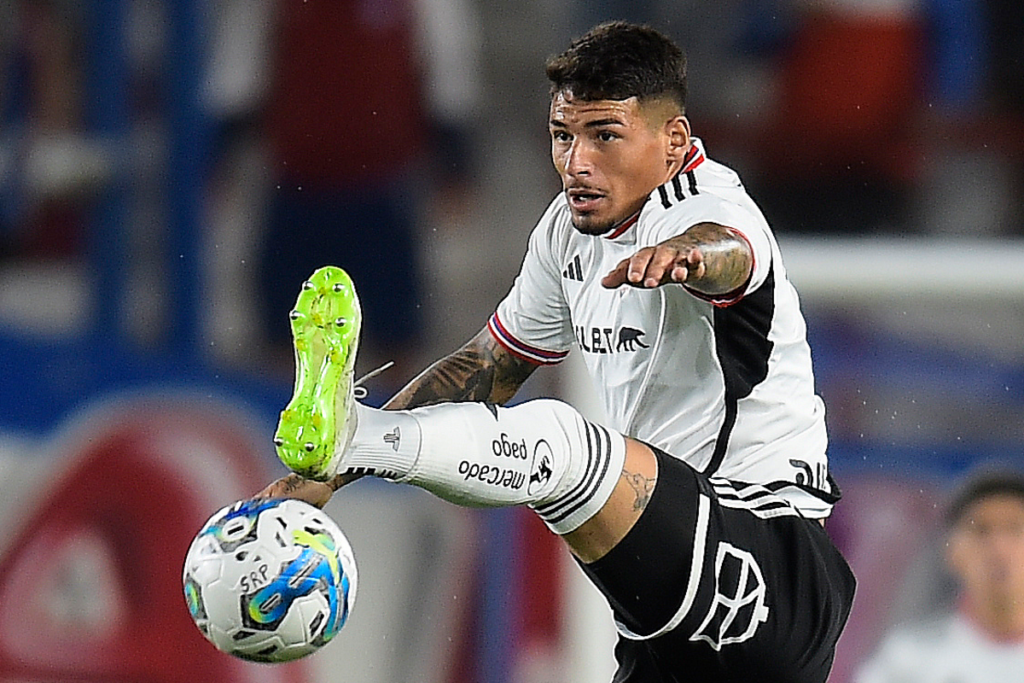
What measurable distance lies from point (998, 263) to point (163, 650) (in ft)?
7.79

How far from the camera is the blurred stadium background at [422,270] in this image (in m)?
4.18

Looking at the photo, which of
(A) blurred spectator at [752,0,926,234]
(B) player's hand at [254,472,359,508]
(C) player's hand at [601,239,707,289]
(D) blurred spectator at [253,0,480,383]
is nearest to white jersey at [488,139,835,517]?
(C) player's hand at [601,239,707,289]

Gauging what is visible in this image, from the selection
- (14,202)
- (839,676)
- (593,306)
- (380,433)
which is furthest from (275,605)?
(14,202)

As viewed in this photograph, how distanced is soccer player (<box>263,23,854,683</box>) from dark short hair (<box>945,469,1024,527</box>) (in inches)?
56.2

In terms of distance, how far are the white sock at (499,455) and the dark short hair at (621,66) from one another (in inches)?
17.4

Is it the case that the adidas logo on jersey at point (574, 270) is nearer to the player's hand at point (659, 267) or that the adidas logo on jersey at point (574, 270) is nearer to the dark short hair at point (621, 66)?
the dark short hair at point (621, 66)

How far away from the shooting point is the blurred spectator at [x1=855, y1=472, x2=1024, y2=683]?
376cm

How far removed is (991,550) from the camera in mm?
3838

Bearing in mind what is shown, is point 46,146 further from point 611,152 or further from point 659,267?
point 659,267

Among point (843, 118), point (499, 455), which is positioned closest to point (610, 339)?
point (499, 455)

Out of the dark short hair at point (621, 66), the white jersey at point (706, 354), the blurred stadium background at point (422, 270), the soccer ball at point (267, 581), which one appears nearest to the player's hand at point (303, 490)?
the soccer ball at point (267, 581)

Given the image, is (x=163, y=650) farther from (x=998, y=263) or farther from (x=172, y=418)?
(x=998, y=263)

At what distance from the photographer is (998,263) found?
12.8 feet

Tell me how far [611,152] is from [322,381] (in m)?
0.56
